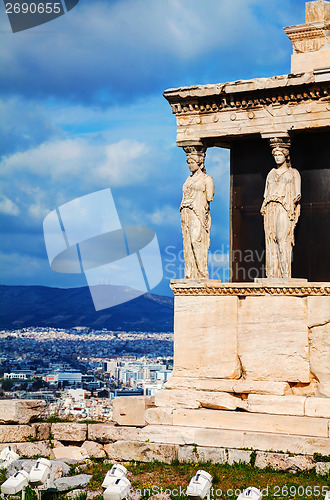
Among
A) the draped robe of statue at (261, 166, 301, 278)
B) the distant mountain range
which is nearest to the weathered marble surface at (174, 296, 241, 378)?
the draped robe of statue at (261, 166, 301, 278)

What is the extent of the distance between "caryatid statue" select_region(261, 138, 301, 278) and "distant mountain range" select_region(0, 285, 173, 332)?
43.7ft

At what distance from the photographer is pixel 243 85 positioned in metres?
13.6

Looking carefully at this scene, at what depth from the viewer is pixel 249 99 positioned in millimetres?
13719

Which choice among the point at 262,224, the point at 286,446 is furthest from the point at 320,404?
the point at 262,224

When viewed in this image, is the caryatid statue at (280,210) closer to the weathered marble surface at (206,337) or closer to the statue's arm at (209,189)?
the weathered marble surface at (206,337)

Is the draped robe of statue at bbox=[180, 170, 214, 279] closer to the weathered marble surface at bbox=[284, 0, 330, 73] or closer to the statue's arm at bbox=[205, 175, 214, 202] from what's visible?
the statue's arm at bbox=[205, 175, 214, 202]

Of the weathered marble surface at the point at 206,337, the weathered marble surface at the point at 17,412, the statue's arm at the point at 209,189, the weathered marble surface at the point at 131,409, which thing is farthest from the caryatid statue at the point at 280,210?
the weathered marble surface at the point at 17,412

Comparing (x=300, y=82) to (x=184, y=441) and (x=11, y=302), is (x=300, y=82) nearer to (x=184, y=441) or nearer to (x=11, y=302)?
(x=184, y=441)

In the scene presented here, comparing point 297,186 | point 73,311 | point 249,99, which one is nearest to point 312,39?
point 249,99

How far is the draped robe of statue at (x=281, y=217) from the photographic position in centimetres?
1337

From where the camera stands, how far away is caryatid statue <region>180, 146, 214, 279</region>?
46.0 ft

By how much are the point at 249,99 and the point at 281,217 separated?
1797mm

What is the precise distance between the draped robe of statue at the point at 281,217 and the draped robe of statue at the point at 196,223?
98 centimetres

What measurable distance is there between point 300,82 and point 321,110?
1.60ft
